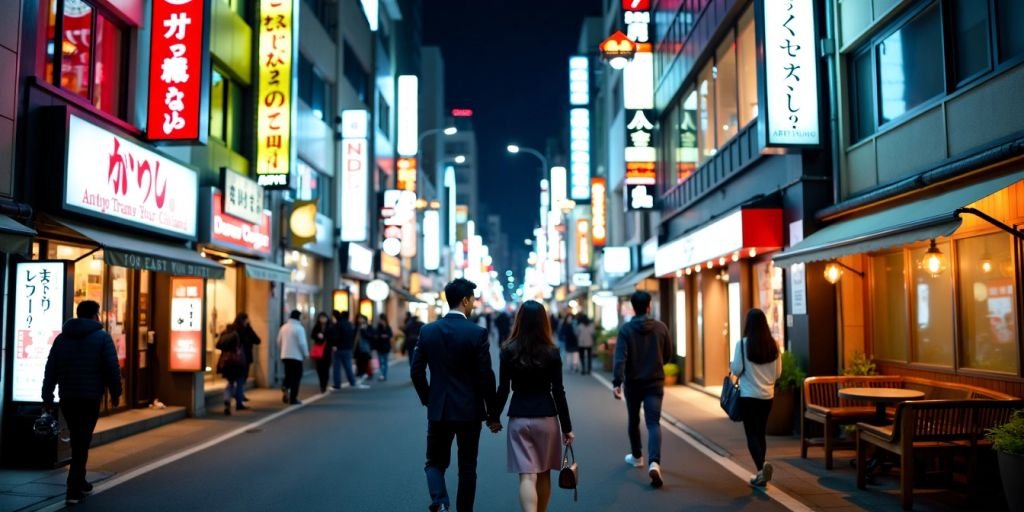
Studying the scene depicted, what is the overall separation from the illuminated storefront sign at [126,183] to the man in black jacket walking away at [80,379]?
303 cm

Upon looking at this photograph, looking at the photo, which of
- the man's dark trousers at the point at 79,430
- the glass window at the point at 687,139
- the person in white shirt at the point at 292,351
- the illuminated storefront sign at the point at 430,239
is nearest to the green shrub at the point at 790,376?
the man's dark trousers at the point at 79,430

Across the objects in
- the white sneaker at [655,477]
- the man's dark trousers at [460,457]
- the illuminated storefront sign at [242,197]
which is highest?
the illuminated storefront sign at [242,197]

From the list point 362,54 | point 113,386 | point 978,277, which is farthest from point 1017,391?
point 362,54

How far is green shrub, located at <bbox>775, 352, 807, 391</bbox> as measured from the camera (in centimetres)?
1246

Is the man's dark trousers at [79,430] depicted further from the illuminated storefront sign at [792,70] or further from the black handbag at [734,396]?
the illuminated storefront sign at [792,70]

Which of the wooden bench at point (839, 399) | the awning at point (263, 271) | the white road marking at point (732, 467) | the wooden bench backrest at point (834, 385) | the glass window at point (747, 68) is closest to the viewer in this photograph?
the white road marking at point (732, 467)

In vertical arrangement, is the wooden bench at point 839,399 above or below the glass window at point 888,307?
below

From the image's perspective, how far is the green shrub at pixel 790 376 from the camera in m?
12.5

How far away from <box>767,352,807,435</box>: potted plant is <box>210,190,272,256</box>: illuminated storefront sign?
10196 millimetres

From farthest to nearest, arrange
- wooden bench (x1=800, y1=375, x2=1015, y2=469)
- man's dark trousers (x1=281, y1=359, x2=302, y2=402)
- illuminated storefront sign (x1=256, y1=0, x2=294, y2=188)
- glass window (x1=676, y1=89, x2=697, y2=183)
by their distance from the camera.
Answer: glass window (x1=676, y1=89, x2=697, y2=183)
illuminated storefront sign (x1=256, y1=0, x2=294, y2=188)
man's dark trousers (x1=281, y1=359, x2=302, y2=402)
wooden bench (x1=800, y1=375, x2=1015, y2=469)

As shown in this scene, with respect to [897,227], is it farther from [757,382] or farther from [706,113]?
[706,113]

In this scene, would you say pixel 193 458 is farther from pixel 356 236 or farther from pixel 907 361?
pixel 356 236

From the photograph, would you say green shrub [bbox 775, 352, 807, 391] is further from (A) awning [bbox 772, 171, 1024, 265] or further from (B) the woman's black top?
(B) the woman's black top

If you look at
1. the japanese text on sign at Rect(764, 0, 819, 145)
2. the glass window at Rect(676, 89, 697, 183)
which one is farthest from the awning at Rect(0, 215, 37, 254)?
the glass window at Rect(676, 89, 697, 183)
